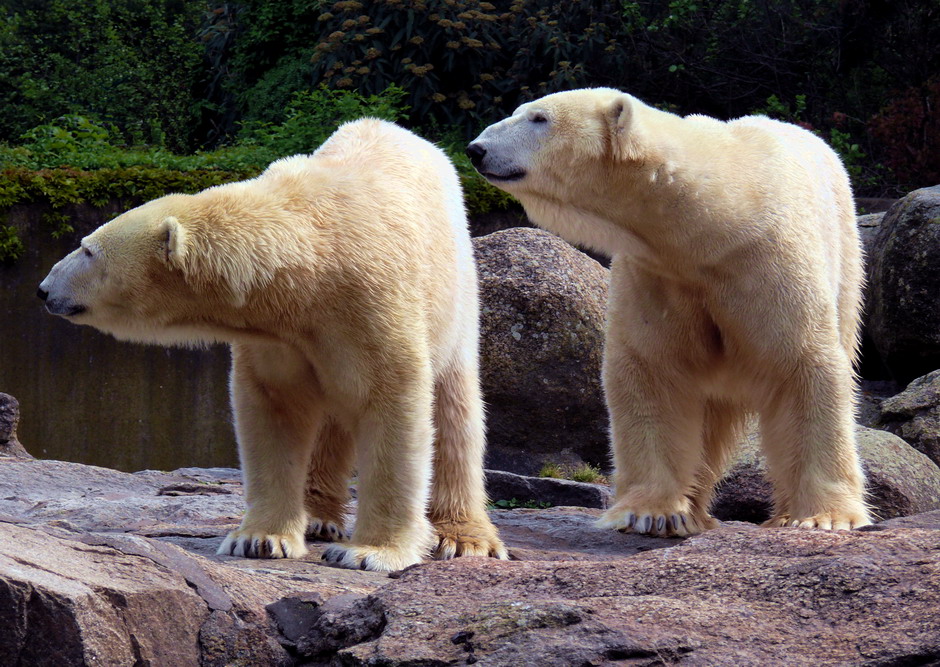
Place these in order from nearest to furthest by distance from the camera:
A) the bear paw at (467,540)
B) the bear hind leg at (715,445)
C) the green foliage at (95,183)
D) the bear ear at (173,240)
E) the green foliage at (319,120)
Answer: the bear ear at (173,240) < the bear paw at (467,540) < the bear hind leg at (715,445) < the green foliage at (95,183) < the green foliage at (319,120)

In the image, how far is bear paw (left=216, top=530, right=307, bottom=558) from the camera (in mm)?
3840

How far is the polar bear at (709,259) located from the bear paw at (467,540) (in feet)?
2.36

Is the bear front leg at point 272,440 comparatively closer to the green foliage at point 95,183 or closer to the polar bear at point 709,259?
the polar bear at point 709,259

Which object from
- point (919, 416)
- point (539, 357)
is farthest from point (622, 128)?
point (919, 416)

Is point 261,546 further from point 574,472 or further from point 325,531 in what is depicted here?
point 574,472

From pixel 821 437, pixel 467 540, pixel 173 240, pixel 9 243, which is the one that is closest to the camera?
pixel 173 240

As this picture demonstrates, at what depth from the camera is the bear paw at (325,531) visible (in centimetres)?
446

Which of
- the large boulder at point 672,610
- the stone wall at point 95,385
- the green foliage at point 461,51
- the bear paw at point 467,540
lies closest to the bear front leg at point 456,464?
the bear paw at point 467,540

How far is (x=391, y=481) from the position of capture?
3.80 metres

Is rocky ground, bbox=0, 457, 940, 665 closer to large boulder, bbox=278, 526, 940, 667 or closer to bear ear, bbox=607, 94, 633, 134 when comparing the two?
large boulder, bbox=278, 526, 940, 667

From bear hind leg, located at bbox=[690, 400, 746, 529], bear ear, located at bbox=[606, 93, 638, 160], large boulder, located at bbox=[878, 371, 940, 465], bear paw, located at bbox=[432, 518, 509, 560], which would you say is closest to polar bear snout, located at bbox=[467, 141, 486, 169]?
bear ear, located at bbox=[606, 93, 638, 160]

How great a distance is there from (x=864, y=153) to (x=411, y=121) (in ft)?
14.7

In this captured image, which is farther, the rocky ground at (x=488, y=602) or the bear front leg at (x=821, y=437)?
the bear front leg at (x=821, y=437)

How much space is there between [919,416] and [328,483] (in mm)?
4068
